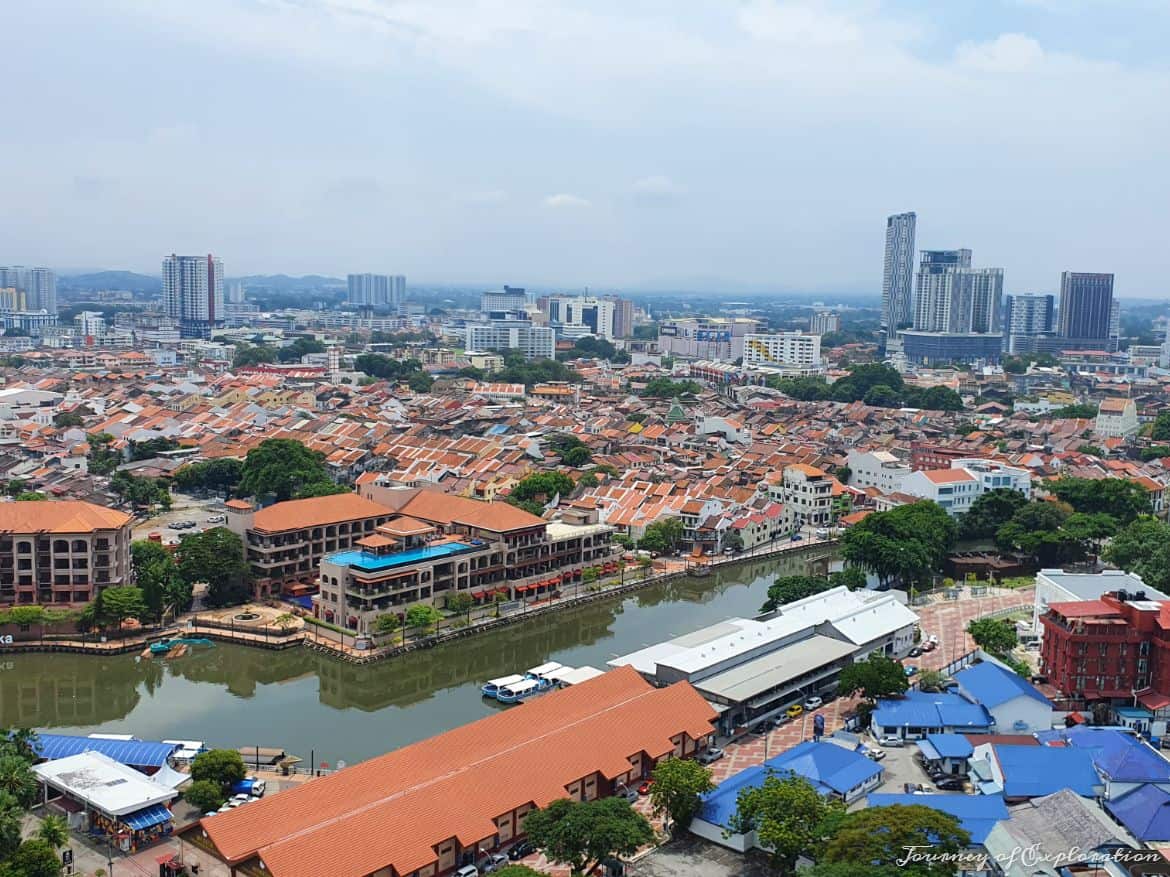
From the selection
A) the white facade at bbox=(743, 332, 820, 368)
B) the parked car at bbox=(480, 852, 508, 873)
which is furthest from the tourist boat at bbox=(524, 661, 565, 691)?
the white facade at bbox=(743, 332, 820, 368)

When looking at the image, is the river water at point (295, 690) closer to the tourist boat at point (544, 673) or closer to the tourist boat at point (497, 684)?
the tourist boat at point (497, 684)

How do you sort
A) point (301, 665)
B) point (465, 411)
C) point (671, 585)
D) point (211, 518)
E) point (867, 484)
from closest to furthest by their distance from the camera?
point (301, 665) < point (671, 585) < point (211, 518) < point (867, 484) < point (465, 411)

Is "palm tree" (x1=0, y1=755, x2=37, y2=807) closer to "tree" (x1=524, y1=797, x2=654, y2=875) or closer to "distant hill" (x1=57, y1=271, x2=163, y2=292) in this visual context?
"tree" (x1=524, y1=797, x2=654, y2=875)

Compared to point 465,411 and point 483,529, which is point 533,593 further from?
point 465,411

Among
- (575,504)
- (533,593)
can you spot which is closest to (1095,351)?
(575,504)

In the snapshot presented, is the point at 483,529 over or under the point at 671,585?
over
